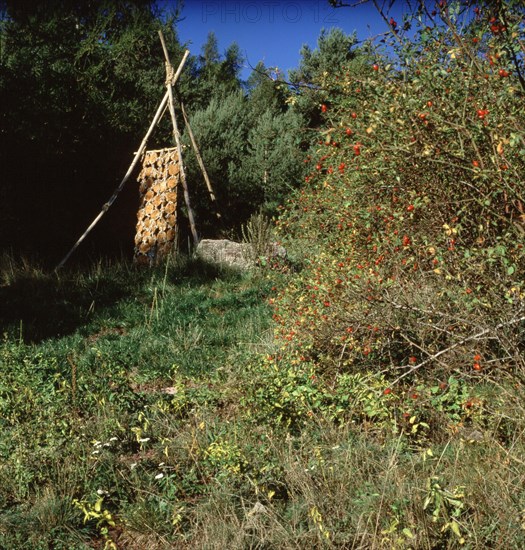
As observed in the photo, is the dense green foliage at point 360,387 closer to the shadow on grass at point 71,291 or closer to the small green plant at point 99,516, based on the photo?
the small green plant at point 99,516

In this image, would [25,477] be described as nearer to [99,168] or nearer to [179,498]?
[179,498]

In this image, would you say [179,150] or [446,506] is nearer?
[446,506]

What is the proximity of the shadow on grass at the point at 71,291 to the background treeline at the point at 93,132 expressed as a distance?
1.71m

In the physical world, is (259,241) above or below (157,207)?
below

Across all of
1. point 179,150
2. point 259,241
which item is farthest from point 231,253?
point 179,150

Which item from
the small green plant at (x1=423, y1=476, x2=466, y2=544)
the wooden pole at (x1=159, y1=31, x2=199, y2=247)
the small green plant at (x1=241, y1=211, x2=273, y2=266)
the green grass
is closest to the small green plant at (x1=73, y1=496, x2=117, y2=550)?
the green grass

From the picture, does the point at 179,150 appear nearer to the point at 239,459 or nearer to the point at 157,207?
the point at 157,207

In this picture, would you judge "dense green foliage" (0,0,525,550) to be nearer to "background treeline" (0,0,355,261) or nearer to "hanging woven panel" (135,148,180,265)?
"hanging woven panel" (135,148,180,265)

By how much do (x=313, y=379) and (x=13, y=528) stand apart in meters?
2.01

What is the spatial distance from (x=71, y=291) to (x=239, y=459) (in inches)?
191

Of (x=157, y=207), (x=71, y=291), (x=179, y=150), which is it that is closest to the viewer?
(x=71, y=291)

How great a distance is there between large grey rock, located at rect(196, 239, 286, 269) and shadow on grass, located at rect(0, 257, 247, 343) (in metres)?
0.24

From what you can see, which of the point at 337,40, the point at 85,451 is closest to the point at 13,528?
the point at 85,451

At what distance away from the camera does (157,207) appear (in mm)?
9242
